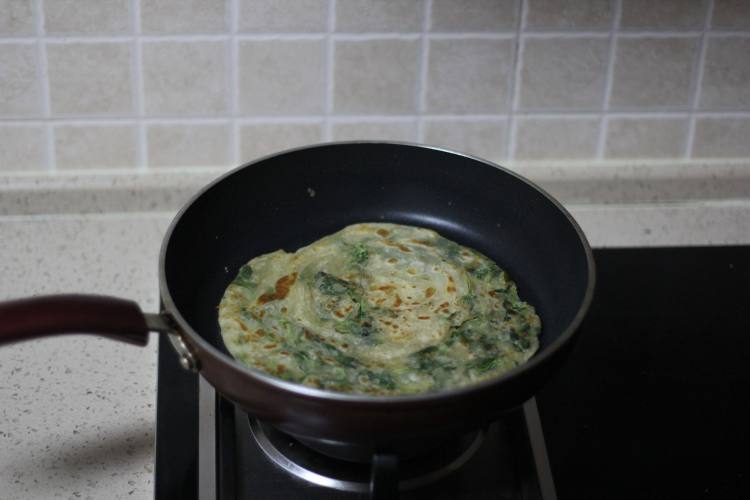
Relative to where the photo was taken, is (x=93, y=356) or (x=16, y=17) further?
(x=16, y=17)

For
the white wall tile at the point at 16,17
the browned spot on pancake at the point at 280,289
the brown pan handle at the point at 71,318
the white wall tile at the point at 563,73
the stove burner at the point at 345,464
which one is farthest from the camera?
the white wall tile at the point at 563,73

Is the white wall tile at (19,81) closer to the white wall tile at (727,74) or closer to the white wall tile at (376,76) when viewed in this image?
the white wall tile at (376,76)

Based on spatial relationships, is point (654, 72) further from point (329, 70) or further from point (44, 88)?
point (44, 88)

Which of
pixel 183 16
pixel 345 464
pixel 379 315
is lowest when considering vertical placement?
pixel 345 464

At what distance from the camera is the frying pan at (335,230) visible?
2.87 ft

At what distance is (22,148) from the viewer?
1521mm

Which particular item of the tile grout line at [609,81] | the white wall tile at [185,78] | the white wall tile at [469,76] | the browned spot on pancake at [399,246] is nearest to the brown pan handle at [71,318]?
the browned spot on pancake at [399,246]

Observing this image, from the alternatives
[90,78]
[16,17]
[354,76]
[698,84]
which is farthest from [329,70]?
[698,84]

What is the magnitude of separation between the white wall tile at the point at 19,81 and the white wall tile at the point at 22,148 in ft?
0.09

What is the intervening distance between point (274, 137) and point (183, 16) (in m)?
0.23

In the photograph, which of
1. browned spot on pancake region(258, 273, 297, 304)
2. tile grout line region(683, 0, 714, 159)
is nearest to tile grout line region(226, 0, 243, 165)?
browned spot on pancake region(258, 273, 297, 304)

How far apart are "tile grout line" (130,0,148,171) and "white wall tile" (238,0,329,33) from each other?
5.9 inches

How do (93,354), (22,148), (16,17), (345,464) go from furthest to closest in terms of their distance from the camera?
(22,148), (16,17), (93,354), (345,464)

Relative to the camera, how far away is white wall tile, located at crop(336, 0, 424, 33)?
145cm
